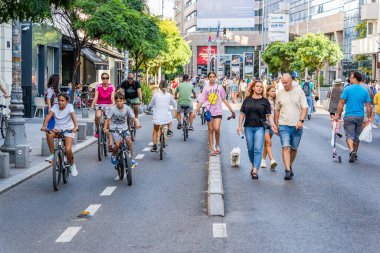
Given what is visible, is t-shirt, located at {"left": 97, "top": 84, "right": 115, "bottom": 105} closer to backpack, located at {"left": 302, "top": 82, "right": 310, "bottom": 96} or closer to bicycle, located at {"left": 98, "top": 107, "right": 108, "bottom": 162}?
bicycle, located at {"left": 98, "top": 107, "right": 108, "bottom": 162}

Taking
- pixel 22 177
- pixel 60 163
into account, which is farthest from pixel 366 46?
pixel 60 163

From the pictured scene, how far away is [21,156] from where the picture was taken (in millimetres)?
13414

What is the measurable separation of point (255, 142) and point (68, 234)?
5154 millimetres

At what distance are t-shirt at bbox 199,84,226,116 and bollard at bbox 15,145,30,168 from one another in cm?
409

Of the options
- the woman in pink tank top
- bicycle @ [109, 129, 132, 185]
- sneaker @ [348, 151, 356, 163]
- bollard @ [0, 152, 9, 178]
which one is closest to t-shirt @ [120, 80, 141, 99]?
the woman in pink tank top

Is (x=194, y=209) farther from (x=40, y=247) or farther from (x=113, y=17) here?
(x=113, y=17)

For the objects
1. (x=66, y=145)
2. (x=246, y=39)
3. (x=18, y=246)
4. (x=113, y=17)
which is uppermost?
(x=246, y=39)

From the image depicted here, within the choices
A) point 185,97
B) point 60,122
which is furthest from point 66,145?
point 185,97

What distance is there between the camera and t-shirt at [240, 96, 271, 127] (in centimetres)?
1223

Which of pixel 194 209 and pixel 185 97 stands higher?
pixel 185 97

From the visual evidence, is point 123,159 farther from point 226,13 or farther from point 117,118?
point 226,13

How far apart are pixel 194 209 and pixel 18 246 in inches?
105

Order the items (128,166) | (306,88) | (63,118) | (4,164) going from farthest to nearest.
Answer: (306,88)
(4,164)
(63,118)
(128,166)

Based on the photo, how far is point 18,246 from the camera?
7.30 meters
